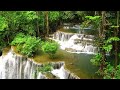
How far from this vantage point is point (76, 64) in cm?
866

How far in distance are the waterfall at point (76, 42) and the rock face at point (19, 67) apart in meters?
1.70

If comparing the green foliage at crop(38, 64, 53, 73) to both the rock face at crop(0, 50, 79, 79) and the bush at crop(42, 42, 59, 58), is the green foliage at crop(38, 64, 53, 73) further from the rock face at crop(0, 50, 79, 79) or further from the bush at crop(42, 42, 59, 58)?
the bush at crop(42, 42, 59, 58)

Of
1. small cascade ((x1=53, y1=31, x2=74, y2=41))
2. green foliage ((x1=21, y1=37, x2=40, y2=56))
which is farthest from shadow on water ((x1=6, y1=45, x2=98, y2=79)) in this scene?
small cascade ((x1=53, y1=31, x2=74, y2=41))

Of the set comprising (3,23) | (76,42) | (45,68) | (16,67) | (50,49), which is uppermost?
(3,23)

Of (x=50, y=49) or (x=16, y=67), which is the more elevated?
(x=50, y=49)

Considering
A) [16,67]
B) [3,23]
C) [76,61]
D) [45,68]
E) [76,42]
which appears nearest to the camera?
[45,68]

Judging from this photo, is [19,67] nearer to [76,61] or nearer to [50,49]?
[50,49]

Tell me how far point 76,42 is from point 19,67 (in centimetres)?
254

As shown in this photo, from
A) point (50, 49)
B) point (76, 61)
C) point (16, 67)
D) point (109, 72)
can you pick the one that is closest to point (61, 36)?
point (50, 49)

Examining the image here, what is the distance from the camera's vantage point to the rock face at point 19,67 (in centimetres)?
884

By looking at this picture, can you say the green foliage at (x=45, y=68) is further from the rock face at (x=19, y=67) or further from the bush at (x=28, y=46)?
the bush at (x=28, y=46)

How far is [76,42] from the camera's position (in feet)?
35.6

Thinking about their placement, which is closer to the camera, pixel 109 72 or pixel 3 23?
pixel 109 72

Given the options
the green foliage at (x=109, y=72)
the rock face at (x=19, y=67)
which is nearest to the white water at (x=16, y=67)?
the rock face at (x=19, y=67)
